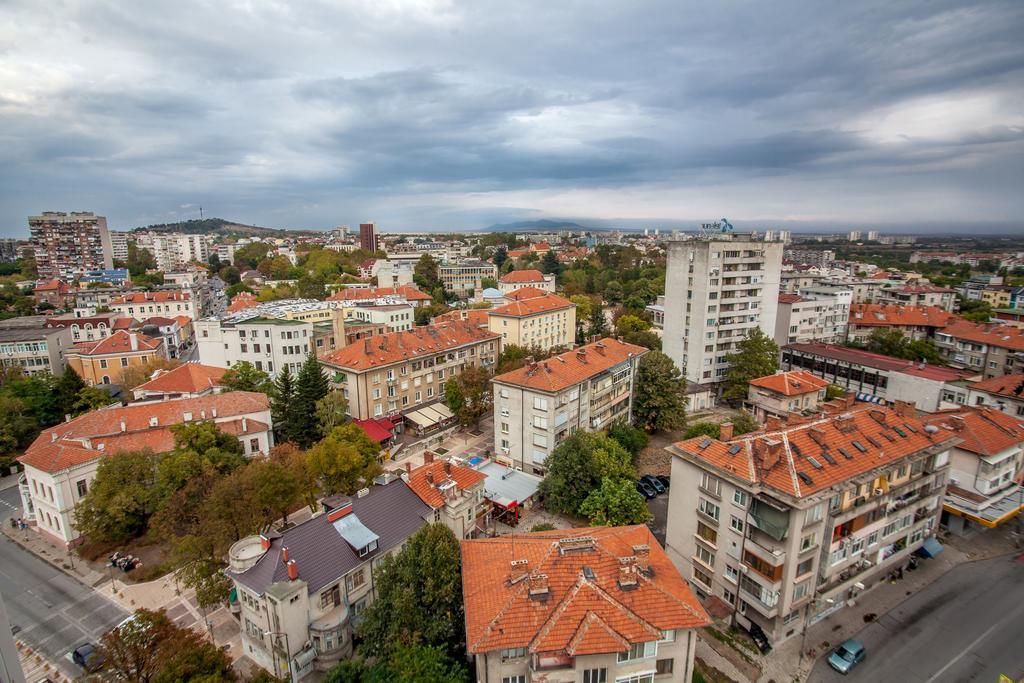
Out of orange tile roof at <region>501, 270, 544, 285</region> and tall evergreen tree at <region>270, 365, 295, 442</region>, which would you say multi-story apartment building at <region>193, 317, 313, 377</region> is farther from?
orange tile roof at <region>501, 270, 544, 285</region>

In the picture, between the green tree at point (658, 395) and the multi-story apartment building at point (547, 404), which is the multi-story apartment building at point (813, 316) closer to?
the green tree at point (658, 395)

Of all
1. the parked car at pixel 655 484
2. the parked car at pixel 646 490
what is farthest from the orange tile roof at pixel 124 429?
the parked car at pixel 655 484

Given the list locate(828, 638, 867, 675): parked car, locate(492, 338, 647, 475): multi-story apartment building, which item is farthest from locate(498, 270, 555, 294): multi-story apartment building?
locate(828, 638, 867, 675): parked car

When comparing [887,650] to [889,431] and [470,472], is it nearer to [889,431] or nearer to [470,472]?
[889,431]

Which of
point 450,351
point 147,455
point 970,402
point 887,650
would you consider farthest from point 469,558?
point 970,402

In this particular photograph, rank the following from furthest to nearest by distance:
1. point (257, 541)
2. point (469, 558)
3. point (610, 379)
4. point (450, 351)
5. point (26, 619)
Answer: point (450, 351)
point (610, 379)
point (26, 619)
point (257, 541)
point (469, 558)

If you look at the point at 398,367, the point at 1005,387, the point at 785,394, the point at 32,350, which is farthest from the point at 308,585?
the point at 32,350

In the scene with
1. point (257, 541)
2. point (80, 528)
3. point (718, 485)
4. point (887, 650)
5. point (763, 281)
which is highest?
point (763, 281)
